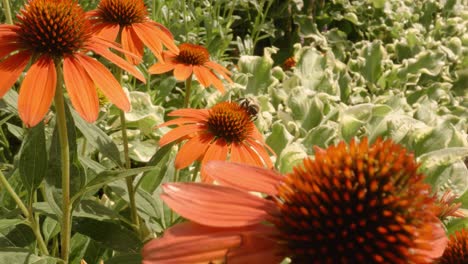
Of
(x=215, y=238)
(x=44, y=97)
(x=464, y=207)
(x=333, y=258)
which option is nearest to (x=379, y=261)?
(x=333, y=258)

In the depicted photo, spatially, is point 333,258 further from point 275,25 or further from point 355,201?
point 275,25

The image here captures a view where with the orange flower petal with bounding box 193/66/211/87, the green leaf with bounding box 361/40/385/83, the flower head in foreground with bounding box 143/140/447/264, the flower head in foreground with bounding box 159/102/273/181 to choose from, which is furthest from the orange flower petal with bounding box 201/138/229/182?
the green leaf with bounding box 361/40/385/83

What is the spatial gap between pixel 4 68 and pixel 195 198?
34cm

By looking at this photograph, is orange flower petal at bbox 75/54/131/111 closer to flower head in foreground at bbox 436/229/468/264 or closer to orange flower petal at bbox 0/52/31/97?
orange flower petal at bbox 0/52/31/97

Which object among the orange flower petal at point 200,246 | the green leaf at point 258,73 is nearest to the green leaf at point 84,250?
the orange flower petal at point 200,246

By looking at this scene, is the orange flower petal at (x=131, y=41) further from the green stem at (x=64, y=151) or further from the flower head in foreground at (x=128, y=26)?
the green stem at (x=64, y=151)

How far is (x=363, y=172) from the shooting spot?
1.76 ft

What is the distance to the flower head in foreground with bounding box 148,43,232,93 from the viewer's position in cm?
121

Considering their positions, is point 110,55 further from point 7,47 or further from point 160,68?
point 160,68

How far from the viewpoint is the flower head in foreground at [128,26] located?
3.21 ft

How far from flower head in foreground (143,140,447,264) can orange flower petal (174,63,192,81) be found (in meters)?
0.66

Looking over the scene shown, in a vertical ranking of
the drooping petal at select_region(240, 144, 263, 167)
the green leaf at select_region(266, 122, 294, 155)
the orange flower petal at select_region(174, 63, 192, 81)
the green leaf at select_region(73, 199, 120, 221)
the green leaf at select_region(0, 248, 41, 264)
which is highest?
the orange flower petal at select_region(174, 63, 192, 81)

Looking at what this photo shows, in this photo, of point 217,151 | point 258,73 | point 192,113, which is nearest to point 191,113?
point 192,113

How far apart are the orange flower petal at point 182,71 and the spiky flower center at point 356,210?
0.68 meters
